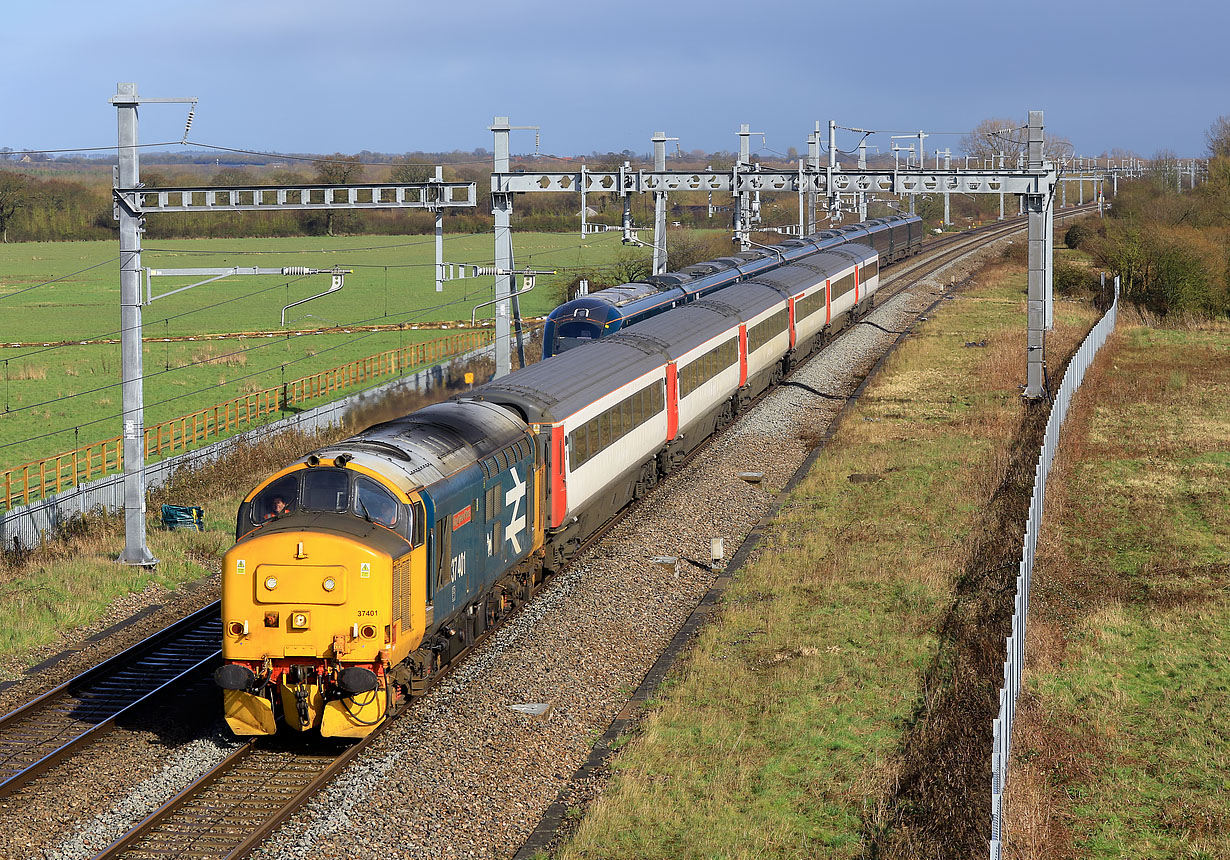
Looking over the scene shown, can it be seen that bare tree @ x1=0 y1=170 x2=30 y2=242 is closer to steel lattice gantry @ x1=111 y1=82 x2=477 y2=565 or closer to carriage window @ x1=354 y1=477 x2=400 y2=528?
steel lattice gantry @ x1=111 y1=82 x2=477 y2=565

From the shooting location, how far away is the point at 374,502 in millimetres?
14625

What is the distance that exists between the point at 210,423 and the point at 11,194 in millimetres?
85447

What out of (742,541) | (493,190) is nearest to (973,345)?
(493,190)

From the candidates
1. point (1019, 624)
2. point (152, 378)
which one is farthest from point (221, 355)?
point (1019, 624)

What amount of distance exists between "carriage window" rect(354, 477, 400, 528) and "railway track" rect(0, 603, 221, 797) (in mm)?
4502

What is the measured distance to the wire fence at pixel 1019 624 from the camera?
1137 cm

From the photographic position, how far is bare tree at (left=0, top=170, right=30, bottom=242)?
376 feet

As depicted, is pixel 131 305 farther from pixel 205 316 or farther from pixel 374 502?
pixel 205 316

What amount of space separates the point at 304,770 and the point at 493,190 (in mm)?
21752

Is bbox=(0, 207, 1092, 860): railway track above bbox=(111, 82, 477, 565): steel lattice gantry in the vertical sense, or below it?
below

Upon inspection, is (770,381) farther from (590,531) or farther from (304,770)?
(304,770)

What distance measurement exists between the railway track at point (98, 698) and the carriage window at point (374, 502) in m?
4.50

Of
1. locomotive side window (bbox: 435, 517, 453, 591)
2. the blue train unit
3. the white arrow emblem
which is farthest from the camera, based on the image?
the blue train unit

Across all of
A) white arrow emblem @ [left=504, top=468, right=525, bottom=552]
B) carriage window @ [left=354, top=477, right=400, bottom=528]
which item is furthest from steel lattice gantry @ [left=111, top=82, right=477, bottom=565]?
carriage window @ [left=354, top=477, right=400, bottom=528]
